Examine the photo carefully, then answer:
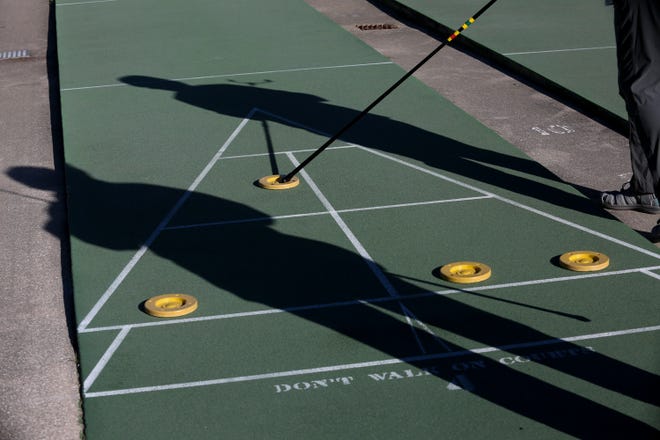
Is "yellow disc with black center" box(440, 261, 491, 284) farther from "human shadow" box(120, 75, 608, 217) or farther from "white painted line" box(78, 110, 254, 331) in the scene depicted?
"white painted line" box(78, 110, 254, 331)

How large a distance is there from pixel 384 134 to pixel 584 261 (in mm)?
2966

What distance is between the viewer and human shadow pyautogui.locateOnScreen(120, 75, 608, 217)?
7219 mm

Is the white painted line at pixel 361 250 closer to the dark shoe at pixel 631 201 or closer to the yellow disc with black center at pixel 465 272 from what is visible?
the yellow disc with black center at pixel 465 272

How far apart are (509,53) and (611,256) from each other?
5.66m


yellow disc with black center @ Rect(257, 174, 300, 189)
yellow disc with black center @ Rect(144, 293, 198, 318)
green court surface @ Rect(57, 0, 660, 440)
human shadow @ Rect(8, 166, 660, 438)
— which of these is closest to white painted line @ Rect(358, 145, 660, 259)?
green court surface @ Rect(57, 0, 660, 440)

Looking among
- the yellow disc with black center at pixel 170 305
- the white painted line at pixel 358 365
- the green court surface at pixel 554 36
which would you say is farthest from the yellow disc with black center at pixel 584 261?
the green court surface at pixel 554 36

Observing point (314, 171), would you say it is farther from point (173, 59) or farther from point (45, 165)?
point (173, 59)

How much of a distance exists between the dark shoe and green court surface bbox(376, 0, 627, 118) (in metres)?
2.06

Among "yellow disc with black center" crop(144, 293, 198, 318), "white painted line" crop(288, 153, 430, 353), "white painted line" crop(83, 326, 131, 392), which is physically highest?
"white painted line" crop(288, 153, 430, 353)

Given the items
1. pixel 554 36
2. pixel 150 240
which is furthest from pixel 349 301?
pixel 554 36

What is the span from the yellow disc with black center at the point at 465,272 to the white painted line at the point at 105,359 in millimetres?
1758

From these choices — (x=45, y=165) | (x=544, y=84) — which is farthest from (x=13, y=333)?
(x=544, y=84)

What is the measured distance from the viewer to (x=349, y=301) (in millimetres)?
5488

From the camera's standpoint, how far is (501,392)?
4.53 meters
